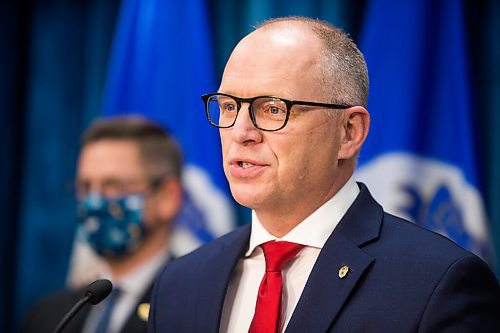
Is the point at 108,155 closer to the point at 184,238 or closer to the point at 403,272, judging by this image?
the point at 184,238

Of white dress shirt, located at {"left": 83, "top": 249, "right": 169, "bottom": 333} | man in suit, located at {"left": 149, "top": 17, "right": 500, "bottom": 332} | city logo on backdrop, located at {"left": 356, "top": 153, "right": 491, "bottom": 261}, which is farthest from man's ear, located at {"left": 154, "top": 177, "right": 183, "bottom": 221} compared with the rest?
man in suit, located at {"left": 149, "top": 17, "right": 500, "bottom": 332}

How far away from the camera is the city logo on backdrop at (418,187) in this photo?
3986 mm

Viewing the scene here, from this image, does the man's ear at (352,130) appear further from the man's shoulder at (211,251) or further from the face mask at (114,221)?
the face mask at (114,221)

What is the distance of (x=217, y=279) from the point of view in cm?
232

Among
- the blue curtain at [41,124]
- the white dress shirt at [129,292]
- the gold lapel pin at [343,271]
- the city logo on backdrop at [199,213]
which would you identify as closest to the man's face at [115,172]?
the white dress shirt at [129,292]

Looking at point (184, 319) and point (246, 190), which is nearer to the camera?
point (246, 190)

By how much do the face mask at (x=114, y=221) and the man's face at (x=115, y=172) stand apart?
3 cm

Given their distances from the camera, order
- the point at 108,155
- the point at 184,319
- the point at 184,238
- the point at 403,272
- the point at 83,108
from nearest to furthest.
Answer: the point at 403,272 → the point at 184,319 → the point at 108,155 → the point at 184,238 → the point at 83,108

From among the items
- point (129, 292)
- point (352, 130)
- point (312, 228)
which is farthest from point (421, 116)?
point (312, 228)

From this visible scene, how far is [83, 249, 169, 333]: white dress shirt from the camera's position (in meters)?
3.78

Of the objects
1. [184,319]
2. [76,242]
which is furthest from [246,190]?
[76,242]

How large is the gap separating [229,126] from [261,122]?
93mm

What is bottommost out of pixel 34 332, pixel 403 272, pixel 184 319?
pixel 34 332

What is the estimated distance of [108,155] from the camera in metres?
4.00
